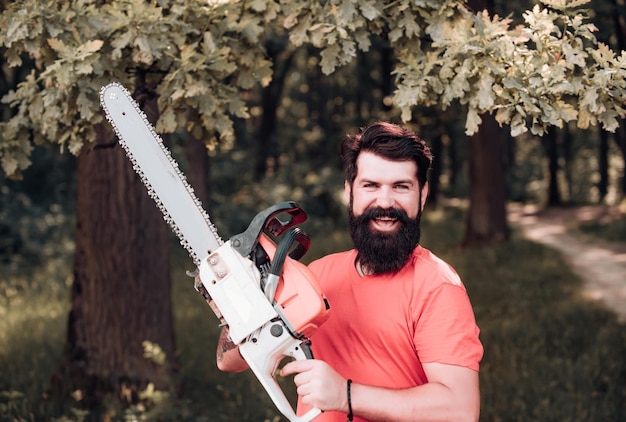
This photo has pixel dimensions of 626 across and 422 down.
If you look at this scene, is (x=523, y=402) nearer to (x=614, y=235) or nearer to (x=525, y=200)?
(x=614, y=235)

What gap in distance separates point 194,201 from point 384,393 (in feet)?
2.79

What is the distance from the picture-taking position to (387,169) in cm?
224

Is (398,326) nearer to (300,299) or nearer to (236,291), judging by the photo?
(300,299)

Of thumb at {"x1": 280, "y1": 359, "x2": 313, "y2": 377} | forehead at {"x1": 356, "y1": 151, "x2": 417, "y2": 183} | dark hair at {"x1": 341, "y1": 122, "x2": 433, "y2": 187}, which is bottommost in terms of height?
thumb at {"x1": 280, "y1": 359, "x2": 313, "y2": 377}

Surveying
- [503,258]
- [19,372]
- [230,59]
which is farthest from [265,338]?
[503,258]

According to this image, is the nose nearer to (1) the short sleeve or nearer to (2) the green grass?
(1) the short sleeve

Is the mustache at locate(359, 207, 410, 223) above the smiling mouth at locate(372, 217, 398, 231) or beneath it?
above

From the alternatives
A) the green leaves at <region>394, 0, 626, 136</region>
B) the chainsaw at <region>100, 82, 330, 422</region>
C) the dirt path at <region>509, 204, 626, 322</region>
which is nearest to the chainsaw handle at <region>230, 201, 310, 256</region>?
the chainsaw at <region>100, 82, 330, 422</region>

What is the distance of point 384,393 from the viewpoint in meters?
2.03

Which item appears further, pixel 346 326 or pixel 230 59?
pixel 230 59

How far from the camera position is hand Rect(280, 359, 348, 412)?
196 cm

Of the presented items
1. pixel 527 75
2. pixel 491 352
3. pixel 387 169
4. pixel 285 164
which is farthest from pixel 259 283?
pixel 285 164

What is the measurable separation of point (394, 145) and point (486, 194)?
1075 centimetres

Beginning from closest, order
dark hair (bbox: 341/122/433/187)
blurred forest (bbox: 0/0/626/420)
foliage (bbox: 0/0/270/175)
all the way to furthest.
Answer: dark hair (bbox: 341/122/433/187), foliage (bbox: 0/0/270/175), blurred forest (bbox: 0/0/626/420)
